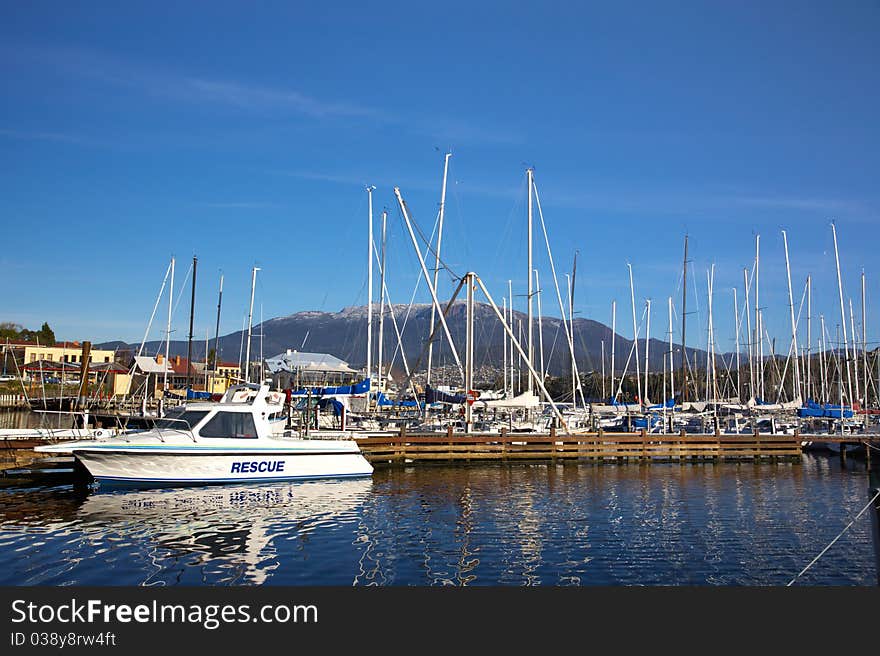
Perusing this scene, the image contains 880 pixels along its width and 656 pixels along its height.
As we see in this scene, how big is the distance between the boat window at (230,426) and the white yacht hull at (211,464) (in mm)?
727

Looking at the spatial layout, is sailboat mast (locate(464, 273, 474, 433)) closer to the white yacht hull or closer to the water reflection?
the white yacht hull

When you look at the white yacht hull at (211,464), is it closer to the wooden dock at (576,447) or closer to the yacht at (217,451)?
the yacht at (217,451)

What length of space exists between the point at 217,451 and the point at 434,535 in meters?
10.6

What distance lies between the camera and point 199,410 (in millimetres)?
26688

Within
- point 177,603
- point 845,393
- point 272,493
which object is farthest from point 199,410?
point 845,393

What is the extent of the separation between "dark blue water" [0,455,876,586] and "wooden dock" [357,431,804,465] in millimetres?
5539

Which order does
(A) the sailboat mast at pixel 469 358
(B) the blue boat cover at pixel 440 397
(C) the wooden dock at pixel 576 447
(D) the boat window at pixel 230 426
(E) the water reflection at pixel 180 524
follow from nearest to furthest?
A: (E) the water reflection at pixel 180 524
(D) the boat window at pixel 230 426
(C) the wooden dock at pixel 576 447
(A) the sailboat mast at pixel 469 358
(B) the blue boat cover at pixel 440 397

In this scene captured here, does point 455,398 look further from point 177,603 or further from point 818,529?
point 177,603

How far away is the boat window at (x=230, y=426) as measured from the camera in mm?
26531

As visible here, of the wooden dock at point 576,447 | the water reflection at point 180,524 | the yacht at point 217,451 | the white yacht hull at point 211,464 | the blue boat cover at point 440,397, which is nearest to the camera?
the water reflection at point 180,524

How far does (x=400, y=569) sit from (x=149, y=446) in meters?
13.4

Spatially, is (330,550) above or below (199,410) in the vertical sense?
below

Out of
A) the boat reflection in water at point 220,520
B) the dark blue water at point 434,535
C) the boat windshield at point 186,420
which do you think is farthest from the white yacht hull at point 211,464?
the boat windshield at point 186,420

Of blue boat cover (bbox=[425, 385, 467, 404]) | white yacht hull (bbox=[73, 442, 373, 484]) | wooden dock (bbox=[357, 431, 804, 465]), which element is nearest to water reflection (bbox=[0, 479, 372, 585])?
white yacht hull (bbox=[73, 442, 373, 484])
